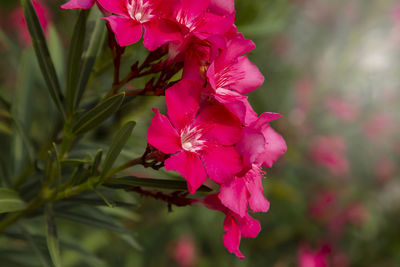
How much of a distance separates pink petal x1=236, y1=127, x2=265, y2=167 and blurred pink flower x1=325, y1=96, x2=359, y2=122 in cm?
240

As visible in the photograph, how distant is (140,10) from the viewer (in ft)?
1.76

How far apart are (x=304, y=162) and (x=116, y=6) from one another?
229 cm

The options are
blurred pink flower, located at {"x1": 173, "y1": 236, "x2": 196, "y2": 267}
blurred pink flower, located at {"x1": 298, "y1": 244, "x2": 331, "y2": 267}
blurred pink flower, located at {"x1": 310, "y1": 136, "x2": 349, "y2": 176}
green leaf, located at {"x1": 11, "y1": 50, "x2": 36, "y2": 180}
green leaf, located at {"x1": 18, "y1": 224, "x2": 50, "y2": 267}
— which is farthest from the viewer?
blurred pink flower, located at {"x1": 310, "y1": 136, "x2": 349, "y2": 176}

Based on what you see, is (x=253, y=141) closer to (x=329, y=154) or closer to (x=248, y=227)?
(x=248, y=227)

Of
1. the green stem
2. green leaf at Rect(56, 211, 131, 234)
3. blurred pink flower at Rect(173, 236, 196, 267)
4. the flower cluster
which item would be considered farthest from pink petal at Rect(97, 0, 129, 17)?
blurred pink flower at Rect(173, 236, 196, 267)

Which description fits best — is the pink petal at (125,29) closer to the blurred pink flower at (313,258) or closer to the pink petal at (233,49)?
the pink petal at (233,49)

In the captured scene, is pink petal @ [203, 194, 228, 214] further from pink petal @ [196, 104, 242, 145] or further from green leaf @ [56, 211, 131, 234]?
green leaf @ [56, 211, 131, 234]

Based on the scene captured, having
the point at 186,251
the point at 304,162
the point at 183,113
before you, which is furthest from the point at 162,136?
the point at 304,162

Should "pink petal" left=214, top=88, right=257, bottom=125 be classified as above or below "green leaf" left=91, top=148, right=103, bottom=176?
above

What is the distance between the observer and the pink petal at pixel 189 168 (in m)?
0.47

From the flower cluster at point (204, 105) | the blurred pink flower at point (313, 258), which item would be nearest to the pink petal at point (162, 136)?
the flower cluster at point (204, 105)

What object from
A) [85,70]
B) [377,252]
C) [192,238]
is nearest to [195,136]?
[85,70]

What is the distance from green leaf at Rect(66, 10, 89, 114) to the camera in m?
0.60

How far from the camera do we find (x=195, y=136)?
55cm
